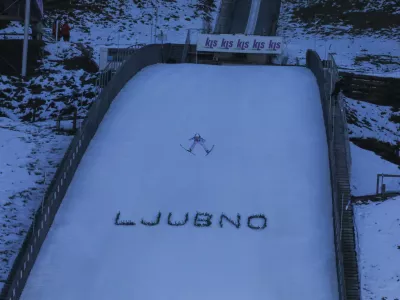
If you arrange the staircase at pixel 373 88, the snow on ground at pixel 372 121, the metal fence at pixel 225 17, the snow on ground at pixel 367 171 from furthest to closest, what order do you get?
the metal fence at pixel 225 17
the staircase at pixel 373 88
the snow on ground at pixel 372 121
the snow on ground at pixel 367 171

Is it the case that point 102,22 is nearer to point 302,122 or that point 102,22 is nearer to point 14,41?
point 14,41

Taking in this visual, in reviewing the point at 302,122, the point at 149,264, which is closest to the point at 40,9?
the point at 302,122

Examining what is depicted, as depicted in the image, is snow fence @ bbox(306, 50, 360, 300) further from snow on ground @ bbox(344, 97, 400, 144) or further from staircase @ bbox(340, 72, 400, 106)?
staircase @ bbox(340, 72, 400, 106)

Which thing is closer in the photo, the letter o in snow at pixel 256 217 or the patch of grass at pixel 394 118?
the letter o in snow at pixel 256 217

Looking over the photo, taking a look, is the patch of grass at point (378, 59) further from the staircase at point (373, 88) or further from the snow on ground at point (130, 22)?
the snow on ground at point (130, 22)

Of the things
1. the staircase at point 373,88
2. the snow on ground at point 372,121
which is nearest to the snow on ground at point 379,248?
the snow on ground at point 372,121

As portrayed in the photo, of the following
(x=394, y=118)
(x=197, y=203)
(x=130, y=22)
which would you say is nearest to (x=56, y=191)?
(x=197, y=203)

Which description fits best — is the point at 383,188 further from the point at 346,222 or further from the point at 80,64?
the point at 80,64

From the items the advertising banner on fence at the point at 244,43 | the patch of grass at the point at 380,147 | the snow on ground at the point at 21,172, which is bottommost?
the snow on ground at the point at 21,172
